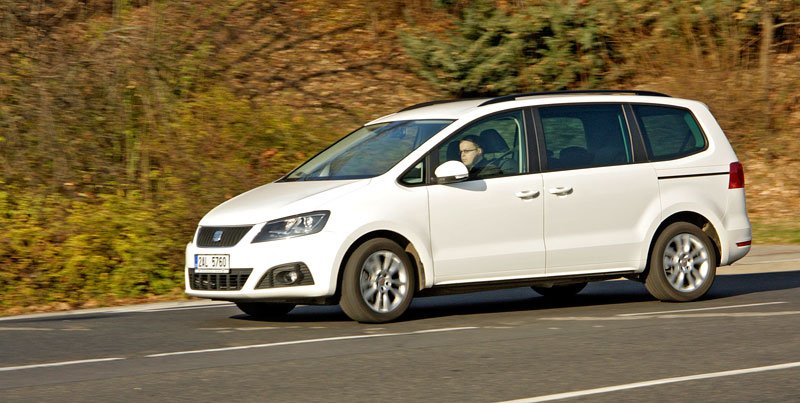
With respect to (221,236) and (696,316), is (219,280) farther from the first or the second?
(696,316)

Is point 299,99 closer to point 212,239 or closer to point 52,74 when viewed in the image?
point 52,74

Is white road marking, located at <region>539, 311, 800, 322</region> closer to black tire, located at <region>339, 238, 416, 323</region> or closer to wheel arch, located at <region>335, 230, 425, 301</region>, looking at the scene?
wheel arch, located at <region>335, 230, 425, 301</region>

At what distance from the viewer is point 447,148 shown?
10516 millimetres

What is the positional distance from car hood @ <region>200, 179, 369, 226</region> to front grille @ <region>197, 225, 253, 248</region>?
0.04m

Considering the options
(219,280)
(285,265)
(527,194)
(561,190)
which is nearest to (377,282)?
(285,265)

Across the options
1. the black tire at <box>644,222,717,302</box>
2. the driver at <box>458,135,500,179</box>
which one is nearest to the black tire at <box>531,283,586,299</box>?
the black tire at <box>644,222,717,302</box>

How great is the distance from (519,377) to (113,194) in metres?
9.68

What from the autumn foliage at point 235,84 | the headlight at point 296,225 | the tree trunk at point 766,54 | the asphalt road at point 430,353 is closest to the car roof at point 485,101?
the headlight at point 296,225

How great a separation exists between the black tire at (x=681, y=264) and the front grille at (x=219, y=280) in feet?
12.1

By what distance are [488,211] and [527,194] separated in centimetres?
40

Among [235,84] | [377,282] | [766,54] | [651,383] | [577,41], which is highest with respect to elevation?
[577,41]

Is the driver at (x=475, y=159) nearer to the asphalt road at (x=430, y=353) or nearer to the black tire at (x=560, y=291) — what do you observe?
the asphalt road at (x=430, y=353)

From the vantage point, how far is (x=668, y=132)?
1159 cm

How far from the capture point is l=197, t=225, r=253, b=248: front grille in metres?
10.0
